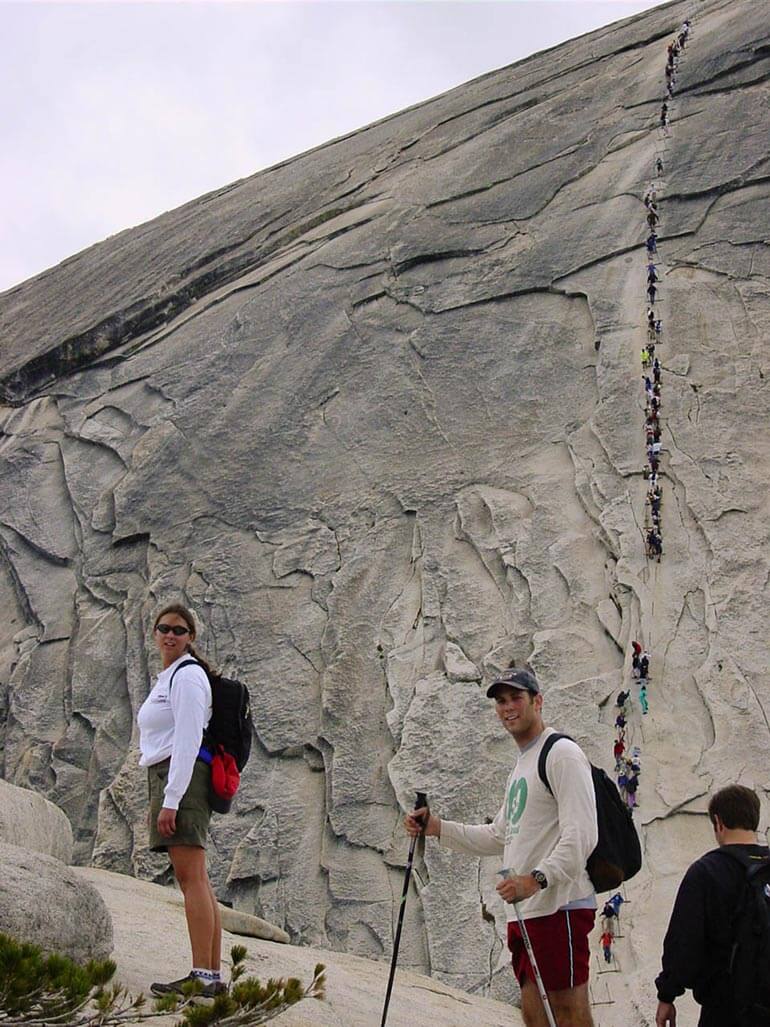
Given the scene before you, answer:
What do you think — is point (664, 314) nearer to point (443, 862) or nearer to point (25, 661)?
point (443, 862)

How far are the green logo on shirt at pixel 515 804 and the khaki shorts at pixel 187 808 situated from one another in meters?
1.60

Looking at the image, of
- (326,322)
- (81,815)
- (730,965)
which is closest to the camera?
(730,965)

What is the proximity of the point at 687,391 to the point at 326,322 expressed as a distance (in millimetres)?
6867

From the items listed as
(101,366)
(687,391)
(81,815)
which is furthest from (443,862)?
(101,366)

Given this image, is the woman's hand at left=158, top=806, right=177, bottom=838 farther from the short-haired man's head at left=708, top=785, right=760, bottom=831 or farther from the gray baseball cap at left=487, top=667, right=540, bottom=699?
the short-haired man's head at left=708, top=785, right=760, bottom=831

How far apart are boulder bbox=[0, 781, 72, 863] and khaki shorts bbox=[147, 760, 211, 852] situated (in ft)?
12.0

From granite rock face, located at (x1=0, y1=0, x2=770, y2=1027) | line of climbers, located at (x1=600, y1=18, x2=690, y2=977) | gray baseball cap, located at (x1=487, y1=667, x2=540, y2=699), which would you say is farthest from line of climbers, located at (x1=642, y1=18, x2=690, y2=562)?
gray baseball cap, located at (x1=487, y1=667, x2=540, y2=699)

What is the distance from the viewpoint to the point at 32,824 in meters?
10.5

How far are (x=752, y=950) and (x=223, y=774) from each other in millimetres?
2849

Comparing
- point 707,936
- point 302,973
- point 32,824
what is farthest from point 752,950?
point 32,824

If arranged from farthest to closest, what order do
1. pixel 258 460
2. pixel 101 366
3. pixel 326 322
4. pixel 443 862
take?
pixel 101 366, pixel 326 322, pixel 258 460, pixel 443 862

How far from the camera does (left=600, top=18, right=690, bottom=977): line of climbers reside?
605 inches

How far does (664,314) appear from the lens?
21359 millimetres

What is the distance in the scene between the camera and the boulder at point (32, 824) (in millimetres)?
10141
